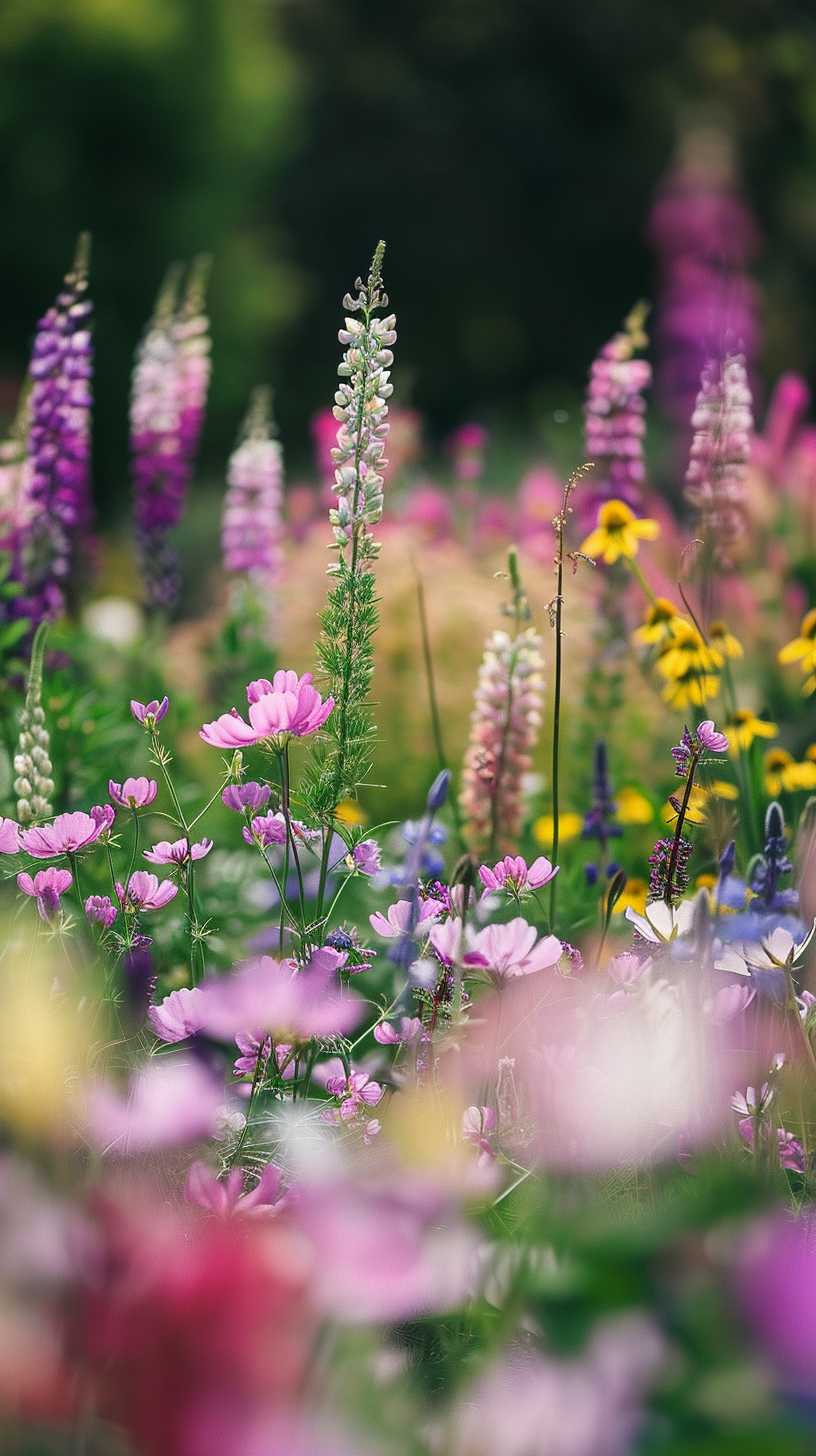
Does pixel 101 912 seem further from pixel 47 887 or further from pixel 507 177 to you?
pixel 507 177

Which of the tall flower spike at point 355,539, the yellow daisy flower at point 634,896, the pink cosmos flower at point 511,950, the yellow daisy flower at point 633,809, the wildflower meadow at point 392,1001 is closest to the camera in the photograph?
the wildflower meadow at point 392,1001

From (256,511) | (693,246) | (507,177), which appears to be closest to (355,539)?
(256,511)

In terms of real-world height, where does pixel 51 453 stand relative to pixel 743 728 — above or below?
above

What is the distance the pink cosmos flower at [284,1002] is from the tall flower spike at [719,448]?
3.34 ft

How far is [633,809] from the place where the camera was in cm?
260

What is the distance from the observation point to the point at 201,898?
2.04 meters

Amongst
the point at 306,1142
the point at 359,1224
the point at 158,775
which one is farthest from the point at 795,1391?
the point at 158,775

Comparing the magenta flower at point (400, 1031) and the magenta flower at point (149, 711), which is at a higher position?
the magenta flower at point (149, 711)

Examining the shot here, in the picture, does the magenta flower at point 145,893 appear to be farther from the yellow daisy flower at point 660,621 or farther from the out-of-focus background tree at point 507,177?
the out-of-focus background tree at point 507,177

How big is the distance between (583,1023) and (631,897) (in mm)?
823

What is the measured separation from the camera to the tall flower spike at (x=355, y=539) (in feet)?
4.28

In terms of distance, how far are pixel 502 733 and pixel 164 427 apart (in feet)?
4.71

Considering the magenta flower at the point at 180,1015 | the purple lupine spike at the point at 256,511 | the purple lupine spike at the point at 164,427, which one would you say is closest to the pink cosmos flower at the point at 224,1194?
the magenta flower at the point at 180,1015

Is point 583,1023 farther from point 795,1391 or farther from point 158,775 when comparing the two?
point 158,775
